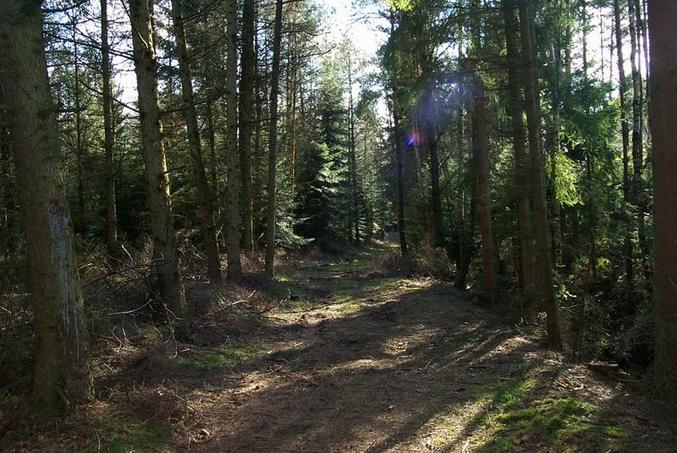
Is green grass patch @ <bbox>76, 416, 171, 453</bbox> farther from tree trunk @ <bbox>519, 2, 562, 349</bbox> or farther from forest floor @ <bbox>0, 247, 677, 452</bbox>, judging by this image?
tree trunk @ <bbox>519, 2, 562, 349</bbox>

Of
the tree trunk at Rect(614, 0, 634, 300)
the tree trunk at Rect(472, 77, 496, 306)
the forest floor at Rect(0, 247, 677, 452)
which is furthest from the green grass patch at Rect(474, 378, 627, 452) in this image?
the tree trunk at Rect(614, 0, 634, 300)

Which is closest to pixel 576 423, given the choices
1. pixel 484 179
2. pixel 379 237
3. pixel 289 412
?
pixel 289 412

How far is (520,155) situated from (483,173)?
853 mm

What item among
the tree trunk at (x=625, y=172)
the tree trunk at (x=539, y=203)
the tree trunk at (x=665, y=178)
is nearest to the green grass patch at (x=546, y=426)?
the tree trunk at (x=665, y=178)

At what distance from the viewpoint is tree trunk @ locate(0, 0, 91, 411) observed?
425cm

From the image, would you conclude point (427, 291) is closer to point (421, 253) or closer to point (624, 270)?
point (421, 253)

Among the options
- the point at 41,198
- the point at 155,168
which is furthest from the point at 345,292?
the point at 41,198

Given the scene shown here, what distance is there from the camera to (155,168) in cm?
770

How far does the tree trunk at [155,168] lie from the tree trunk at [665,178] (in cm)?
622

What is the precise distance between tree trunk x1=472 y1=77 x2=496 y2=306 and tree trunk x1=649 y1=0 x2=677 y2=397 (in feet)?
16.8

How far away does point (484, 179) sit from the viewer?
1114 centimetres

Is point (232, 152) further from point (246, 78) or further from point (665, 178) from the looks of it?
point (665, 178)

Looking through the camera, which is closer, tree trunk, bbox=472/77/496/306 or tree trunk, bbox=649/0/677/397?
tree trunk, bbox=649/0/677/397

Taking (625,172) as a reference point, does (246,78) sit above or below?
above
